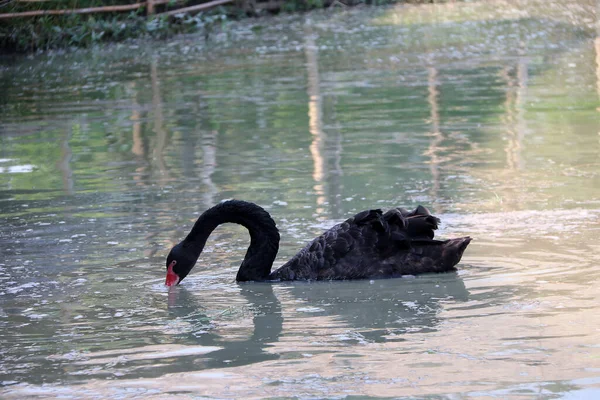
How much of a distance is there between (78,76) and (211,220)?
10925 mm

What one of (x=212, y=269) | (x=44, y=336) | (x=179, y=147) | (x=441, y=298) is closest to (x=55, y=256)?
(x=212, y=269)

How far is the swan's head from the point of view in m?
5.78

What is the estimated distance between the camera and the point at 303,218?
23.7ft

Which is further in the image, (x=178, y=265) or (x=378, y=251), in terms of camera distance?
(x=378, y=251)

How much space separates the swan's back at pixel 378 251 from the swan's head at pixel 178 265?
585mm

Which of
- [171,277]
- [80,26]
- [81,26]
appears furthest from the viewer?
[80,26]

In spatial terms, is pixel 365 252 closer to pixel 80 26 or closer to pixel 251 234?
pixel 251 234

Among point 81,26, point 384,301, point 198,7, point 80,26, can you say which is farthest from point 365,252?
point 198,7

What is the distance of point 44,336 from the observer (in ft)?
16.5

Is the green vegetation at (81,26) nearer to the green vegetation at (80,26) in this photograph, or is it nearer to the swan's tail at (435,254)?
the green vegetation at (80,26)

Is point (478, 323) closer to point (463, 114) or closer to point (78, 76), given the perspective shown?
point (463, 114)

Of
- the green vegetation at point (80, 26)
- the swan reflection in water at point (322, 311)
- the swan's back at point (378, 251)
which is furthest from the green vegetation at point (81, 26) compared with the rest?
the swan reflection in water at point (322, 311)

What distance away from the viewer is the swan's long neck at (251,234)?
19.4 ft

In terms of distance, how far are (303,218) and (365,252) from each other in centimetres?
138
